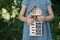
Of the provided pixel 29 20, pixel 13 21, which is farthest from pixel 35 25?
pixel 13 21

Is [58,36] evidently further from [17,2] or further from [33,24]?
[33,24]

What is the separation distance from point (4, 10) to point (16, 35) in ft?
1.63

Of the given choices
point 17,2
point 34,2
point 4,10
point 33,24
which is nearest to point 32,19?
point 33,24

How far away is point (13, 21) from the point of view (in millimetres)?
4305

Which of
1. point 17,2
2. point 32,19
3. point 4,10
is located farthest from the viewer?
point 4,10

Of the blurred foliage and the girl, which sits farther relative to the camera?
the blurred foliage

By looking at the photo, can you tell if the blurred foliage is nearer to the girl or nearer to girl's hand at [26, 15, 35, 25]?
the girl

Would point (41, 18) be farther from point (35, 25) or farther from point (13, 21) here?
point (13, 21)

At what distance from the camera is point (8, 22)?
4434mm

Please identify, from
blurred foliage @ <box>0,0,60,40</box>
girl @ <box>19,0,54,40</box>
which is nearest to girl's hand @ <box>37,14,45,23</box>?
girl @ <box>19,0,54,40</box>

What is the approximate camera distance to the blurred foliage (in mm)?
4281

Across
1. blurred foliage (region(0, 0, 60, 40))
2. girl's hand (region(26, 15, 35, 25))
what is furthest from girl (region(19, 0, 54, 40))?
blurred foliage (region(0, 0, 60, 40))

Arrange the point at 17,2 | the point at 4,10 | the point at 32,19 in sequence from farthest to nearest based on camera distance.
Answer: the point at 4,10, the point at 17,2, the point at 32,19

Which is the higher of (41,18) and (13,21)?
(13,21)
